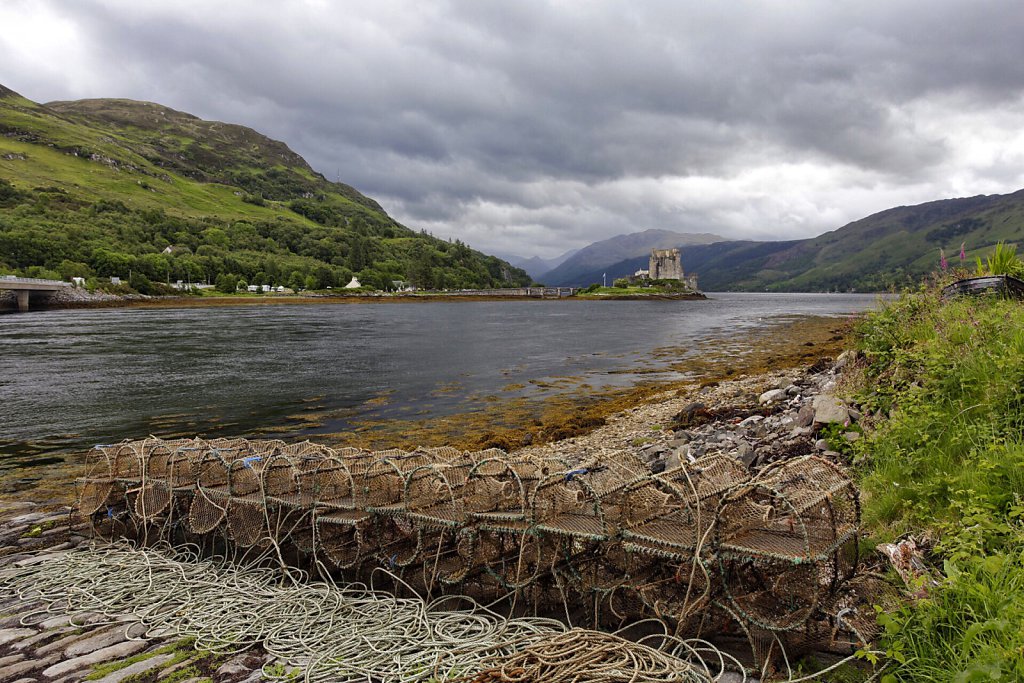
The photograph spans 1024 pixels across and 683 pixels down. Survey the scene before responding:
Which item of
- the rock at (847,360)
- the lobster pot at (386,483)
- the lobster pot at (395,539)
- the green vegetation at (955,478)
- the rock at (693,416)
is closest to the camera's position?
the green vegetation at (955,478)

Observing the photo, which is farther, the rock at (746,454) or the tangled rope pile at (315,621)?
the rock at (746,454)

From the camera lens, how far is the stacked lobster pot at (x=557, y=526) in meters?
5.19

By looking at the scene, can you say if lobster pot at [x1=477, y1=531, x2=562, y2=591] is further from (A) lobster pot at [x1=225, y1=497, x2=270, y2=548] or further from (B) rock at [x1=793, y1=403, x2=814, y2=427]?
(B) rock at [x1=793, y1=403, x2=814, y2=427]

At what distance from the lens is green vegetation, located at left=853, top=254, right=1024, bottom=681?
13.4ft

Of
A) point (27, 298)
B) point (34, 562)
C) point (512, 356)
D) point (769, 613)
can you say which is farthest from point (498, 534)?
point (27, 298)

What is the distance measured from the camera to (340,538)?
25.2 feet

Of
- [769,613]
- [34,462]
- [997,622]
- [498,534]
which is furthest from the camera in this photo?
[34,462]

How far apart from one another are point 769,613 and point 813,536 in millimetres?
868

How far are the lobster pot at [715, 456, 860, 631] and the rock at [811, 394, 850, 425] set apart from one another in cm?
577

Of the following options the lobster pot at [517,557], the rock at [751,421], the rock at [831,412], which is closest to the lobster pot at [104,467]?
the lobster pot at [517,557]

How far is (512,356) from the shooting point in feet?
145

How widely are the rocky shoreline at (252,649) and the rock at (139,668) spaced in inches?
0.4

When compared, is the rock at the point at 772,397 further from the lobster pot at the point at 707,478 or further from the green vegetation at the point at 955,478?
the lobster pot at the point at 707,478

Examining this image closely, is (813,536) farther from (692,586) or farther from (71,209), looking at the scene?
(71,209)
